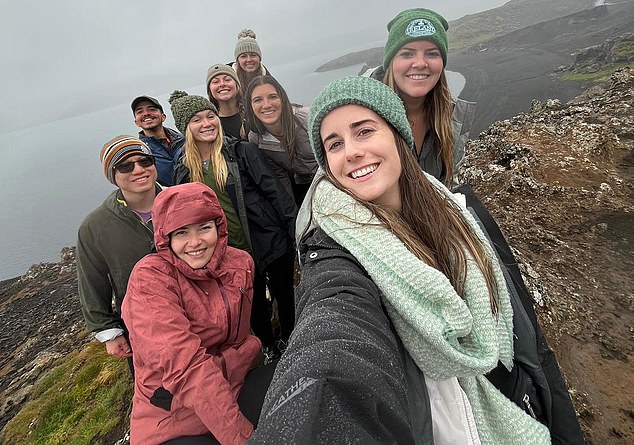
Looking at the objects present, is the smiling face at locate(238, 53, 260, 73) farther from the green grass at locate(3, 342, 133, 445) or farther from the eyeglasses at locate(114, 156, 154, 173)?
the green grass at locate(3, 342, 133, 445)

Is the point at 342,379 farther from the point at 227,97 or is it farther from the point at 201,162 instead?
the point at 227,97

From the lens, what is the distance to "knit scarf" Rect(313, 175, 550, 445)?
1.99 metres

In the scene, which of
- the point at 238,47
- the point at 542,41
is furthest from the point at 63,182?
the point at 542,41

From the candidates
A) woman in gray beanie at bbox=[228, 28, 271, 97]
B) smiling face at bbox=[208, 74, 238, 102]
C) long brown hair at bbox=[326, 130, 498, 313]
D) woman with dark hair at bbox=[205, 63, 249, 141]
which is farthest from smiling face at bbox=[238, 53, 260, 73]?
long brown hair at bbox=[326, 130, 498, 313]

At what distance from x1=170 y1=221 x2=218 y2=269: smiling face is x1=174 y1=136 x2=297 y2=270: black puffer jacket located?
1.61 meters

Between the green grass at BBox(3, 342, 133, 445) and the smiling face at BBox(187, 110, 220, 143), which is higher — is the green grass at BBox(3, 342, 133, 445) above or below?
below

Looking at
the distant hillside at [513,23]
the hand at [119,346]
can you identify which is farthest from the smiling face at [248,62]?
the distant hillside at [513,23]

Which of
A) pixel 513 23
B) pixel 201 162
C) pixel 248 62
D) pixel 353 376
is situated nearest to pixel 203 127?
pixel 201 162

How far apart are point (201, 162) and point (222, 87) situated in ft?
7.90

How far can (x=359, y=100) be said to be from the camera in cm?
262

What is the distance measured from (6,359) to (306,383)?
3045cm

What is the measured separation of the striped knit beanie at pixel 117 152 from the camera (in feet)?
13.9

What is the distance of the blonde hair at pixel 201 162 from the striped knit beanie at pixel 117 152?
753 mm

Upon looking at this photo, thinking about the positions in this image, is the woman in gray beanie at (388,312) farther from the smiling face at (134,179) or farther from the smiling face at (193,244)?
the smiling face at (134,179)
